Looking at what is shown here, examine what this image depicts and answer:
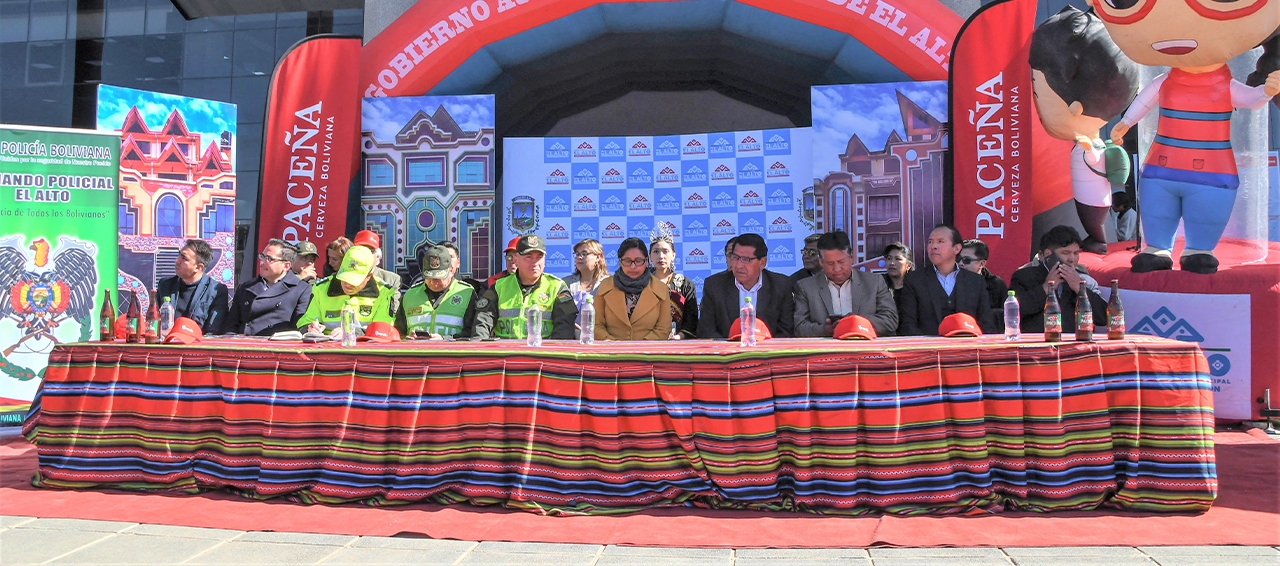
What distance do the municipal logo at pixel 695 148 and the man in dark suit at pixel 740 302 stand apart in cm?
262

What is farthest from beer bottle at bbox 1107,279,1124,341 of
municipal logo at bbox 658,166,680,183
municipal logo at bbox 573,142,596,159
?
municipal logo at bbox 573,142,596,159

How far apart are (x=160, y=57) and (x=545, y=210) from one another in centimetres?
1282

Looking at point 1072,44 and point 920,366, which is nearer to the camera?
point 920,366

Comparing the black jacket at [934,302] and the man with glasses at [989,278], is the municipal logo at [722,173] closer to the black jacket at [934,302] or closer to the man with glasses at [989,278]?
the man with glasses at [989,278]

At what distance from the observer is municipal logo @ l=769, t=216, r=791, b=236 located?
6.99m

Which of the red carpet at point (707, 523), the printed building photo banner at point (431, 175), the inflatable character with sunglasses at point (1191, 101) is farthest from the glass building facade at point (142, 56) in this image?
the red carpet at point (707, 523)

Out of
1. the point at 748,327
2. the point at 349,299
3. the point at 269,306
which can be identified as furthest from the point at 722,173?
the point at 748,327

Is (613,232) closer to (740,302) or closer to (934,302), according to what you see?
(740,302)

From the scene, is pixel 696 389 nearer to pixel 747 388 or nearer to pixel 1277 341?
pixel 747 388

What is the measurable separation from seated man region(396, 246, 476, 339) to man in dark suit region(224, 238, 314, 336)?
0.95m

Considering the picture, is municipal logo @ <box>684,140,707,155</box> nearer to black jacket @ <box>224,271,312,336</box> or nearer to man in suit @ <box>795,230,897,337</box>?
man in suit @ <box>795,230,897,337</box>

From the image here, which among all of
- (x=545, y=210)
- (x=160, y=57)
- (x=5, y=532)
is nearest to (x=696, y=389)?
(x=5, y=532)

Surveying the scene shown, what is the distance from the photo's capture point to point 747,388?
3.42m

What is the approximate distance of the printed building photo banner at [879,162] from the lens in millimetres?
6480
